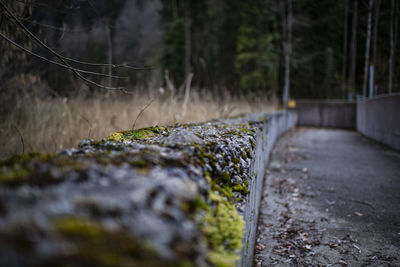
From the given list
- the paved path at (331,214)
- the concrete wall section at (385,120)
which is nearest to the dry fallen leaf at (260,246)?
the paved path at (331,214)

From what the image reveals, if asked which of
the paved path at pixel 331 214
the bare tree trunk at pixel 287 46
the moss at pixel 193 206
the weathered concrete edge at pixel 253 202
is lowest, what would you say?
the paved path at pixel 331 214

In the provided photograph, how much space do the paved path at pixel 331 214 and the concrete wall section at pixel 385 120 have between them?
42.8 inches

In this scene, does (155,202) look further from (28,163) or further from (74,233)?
(28,163)

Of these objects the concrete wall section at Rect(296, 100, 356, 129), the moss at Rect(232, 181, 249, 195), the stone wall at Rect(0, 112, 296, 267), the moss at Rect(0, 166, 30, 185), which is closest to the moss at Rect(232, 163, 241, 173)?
the moss at Rect(232, 181, 249, 195)

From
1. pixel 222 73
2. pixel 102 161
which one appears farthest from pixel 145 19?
pixel 102 161

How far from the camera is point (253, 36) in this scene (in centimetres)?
1839

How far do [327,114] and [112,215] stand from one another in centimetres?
1354

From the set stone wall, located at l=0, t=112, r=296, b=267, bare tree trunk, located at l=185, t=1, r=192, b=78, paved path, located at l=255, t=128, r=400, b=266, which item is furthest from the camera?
bare tree trunk, located at l=185, t=1, r=192, b=78

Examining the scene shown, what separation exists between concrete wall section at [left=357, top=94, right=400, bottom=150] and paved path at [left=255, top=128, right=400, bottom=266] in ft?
3.57

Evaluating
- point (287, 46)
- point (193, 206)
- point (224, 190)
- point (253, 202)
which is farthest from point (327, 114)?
point (193, 206)

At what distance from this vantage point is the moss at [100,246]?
0.48 metres

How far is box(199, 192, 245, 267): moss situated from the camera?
Result: 2.37ft

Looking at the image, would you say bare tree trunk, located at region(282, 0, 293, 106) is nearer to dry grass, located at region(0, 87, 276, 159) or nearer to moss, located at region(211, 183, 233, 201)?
dry grass, located at region(0, 87, 276, 159)

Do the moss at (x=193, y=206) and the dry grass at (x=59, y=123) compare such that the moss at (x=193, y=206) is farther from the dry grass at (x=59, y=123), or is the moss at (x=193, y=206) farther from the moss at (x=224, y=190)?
the dry grass at (x=59, y=123)
